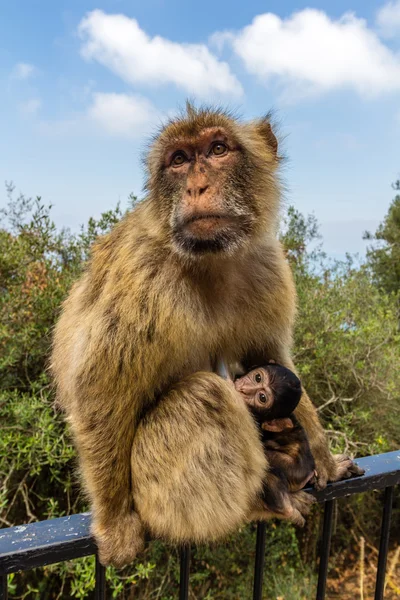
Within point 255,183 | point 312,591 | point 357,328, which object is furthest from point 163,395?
point 312,591

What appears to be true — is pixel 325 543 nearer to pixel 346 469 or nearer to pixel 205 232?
pixel 346 469

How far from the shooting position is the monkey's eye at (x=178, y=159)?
1927mm

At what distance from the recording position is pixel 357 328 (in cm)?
479

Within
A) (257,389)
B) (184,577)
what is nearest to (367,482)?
(257,389)

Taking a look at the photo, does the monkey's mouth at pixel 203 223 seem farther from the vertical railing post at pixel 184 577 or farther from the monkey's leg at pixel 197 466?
the vertical railing post at pixel 184 577

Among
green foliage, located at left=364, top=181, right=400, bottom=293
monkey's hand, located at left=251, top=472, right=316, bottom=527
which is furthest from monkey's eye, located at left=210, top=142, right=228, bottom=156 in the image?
green foliage, located at left=364, top=181, right=400, bottom=293

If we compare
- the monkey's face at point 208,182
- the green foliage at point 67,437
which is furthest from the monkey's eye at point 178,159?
the green foliage at point 67,437

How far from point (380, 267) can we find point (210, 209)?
7.47 meters

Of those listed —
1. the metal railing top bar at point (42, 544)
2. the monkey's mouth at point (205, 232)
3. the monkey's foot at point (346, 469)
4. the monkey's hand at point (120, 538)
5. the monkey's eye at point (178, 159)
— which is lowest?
the monkey's hand at point (120, 538)

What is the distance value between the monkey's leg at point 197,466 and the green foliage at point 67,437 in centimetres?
158

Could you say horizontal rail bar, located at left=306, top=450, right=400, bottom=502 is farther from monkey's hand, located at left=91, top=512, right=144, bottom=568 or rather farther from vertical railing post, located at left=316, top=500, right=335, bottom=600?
monkey's hand, located at left=91, top=512, right=144, bottom=568

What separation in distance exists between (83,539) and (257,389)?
1.00 metres

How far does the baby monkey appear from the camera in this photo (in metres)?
1.86

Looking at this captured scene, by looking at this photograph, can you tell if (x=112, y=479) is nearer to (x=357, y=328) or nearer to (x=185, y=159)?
(x=185, y=159)
